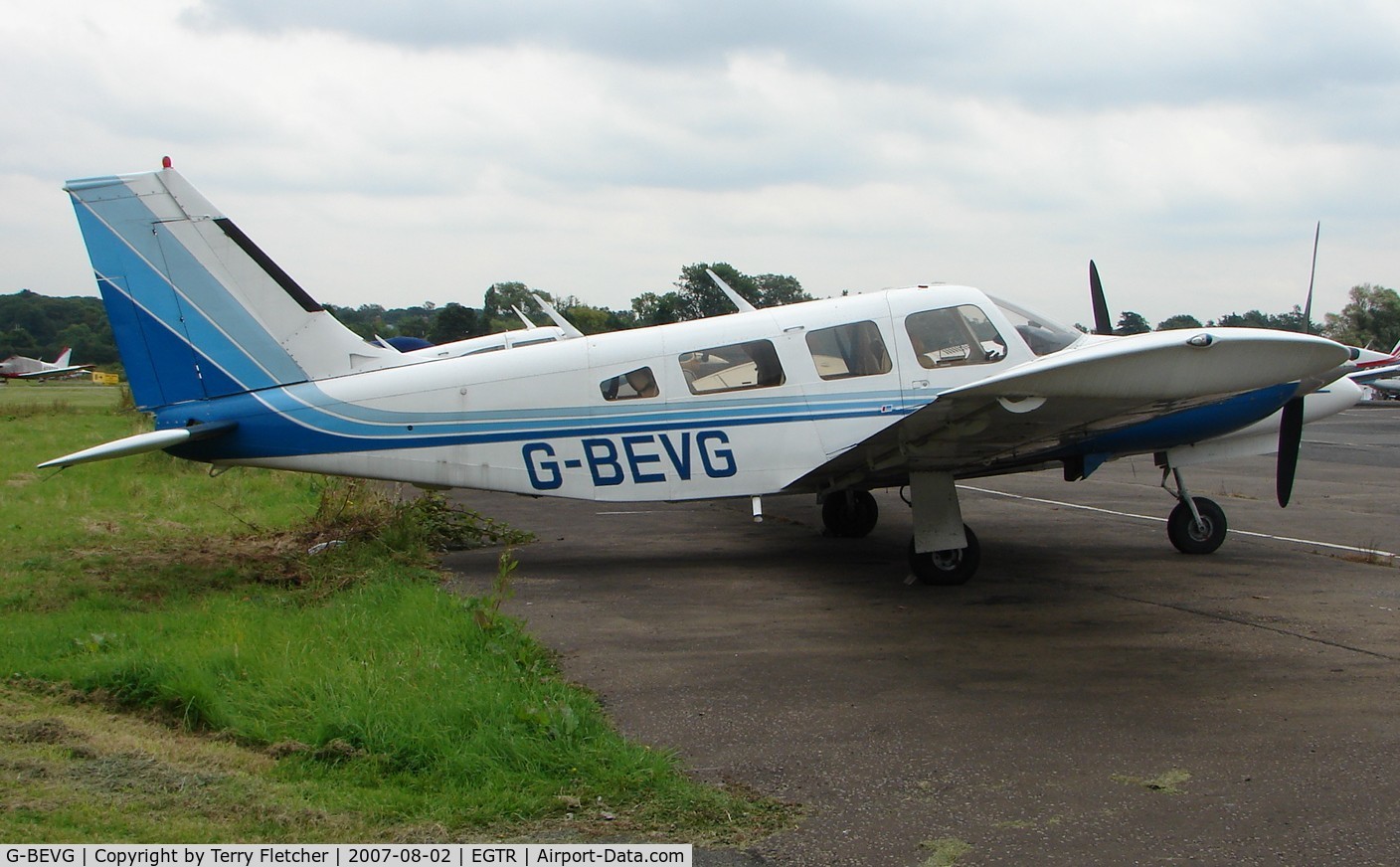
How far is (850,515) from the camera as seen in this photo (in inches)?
467

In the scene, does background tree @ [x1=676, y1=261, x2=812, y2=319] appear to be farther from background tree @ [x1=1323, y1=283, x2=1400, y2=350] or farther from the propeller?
background tree @ [x1=1323, y1=283, x2=1400, y2=350]

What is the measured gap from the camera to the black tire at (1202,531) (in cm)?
1038

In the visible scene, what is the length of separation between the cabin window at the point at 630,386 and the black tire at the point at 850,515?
124 inches

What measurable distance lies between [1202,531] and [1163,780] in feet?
20.9

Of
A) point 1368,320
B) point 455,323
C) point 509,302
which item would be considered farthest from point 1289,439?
point 1368,320

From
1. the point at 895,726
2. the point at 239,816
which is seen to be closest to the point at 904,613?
the point at 895,726

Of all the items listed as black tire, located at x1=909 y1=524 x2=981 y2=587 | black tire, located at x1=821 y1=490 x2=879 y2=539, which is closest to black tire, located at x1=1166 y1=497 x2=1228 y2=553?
black tire, located at x1=909 y1=524 x2=981 y2=587

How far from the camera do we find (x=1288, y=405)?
9844 mm

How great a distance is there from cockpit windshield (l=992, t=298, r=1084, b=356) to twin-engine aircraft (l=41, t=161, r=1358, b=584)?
2 cm

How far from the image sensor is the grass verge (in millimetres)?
4242

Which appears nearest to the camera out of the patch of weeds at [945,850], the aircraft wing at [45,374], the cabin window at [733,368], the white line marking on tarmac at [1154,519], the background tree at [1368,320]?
the patch of weeds at [945,850]

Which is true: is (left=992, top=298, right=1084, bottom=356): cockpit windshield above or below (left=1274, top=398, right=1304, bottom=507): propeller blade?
above

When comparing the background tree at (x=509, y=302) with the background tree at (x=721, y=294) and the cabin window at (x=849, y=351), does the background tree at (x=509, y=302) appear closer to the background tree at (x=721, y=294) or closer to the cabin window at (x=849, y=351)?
the background tree at (x=721, y=294)

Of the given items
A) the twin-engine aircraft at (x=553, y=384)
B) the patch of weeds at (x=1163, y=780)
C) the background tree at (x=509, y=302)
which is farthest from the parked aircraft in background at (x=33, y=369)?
the patch of weeds at (x=1163, y=780)
